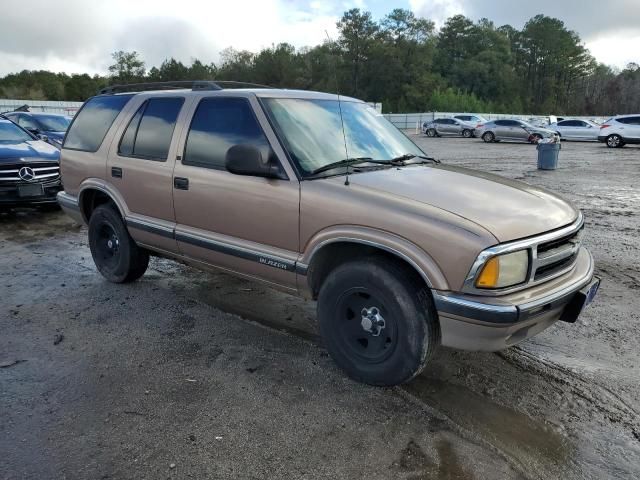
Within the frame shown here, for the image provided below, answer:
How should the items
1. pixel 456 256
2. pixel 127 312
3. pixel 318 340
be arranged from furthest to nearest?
pixel 127 312
pixel 318 340
pixel 456 256

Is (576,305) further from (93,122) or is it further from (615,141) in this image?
(615,141)

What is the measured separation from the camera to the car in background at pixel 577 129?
94.8 feet

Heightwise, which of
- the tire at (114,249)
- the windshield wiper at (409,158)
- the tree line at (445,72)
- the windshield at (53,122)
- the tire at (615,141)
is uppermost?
the tree line at (445,72)

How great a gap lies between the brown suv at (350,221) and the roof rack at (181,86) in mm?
26

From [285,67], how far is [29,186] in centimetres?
7924

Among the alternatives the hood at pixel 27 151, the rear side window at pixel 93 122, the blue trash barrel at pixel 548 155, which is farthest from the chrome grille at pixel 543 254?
the blue trash barrel at pixel 548 155

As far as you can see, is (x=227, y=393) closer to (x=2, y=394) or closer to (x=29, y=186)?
(x=2, y=394)

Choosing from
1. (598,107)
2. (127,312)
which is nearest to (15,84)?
(127,312)

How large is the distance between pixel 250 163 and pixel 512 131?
28.5 metres

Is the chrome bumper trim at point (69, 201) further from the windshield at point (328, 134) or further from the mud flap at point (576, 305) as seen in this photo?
the mud flap at point (576, 305)

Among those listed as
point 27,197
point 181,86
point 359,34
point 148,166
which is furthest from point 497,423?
point 359,34

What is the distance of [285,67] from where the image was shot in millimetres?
82250

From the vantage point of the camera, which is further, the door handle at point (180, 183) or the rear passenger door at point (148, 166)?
the rear passenger door at point (148, 166)

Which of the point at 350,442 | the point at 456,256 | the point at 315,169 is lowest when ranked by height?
the point at 350,442
